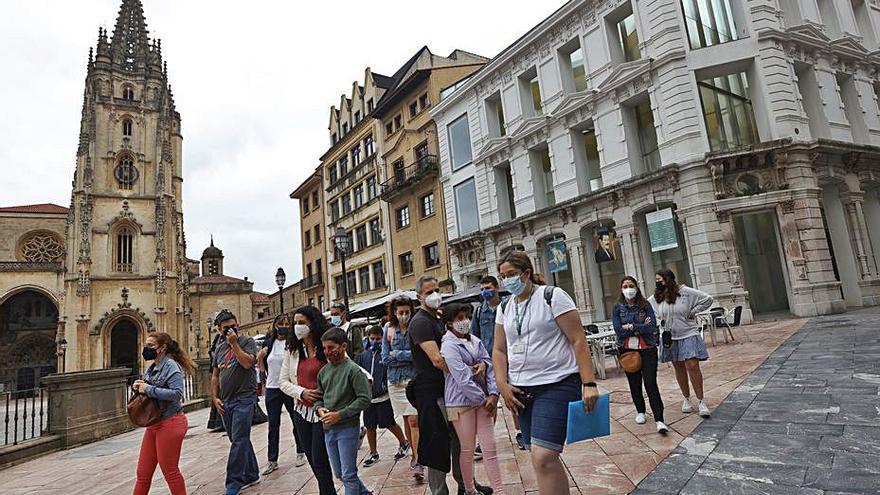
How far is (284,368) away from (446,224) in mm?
22121

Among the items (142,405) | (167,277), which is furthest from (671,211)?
(167,277)

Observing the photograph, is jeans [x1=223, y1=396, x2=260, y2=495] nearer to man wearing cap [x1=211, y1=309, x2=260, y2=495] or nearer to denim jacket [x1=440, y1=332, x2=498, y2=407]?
man wearing cap [x1=211, y1=309, x2=260, y2=495]

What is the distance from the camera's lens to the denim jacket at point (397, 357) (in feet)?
16.7

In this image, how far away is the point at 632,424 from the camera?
5.92 meters

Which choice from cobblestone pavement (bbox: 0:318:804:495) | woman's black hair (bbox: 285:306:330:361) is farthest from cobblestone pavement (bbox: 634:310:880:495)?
woman's black hair (bbox: 285:306:330:361)

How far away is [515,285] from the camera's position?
11.1ft

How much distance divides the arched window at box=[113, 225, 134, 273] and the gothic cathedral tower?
0.08 metres

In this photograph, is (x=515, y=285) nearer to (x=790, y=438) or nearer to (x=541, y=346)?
(x=541, y=346)

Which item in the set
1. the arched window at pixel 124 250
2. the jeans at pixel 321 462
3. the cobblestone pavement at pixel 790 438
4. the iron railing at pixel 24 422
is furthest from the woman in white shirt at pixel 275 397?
the arched window at pixel 124 250

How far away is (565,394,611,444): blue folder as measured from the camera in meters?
2.85

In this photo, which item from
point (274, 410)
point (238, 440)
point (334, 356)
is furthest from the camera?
point (274, 410)

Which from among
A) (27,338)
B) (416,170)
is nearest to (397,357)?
(416,170)

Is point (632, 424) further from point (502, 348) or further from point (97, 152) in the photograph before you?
point (97, 152)

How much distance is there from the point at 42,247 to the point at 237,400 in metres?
56.9
